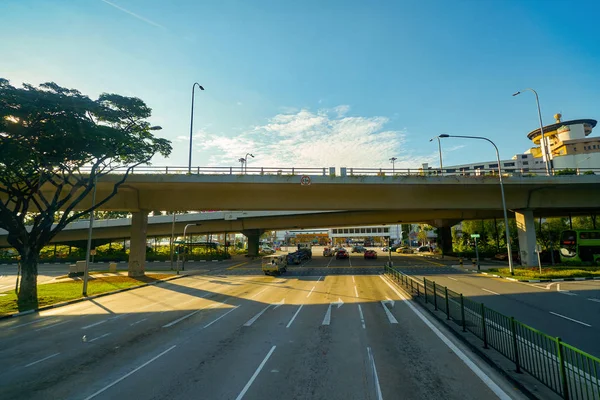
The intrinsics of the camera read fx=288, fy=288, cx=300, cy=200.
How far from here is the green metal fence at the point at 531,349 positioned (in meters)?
5.74

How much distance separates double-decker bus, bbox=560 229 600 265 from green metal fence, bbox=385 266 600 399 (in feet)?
105

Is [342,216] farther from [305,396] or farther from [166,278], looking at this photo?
[305,396]

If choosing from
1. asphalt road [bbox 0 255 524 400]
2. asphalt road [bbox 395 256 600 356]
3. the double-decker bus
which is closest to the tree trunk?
asphalt road [bbox 0 255 524 400]

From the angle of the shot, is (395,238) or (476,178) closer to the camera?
(476,178)

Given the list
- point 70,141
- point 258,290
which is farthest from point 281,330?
point 70,141

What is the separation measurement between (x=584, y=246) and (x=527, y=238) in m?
8.88

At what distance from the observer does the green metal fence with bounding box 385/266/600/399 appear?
574cm

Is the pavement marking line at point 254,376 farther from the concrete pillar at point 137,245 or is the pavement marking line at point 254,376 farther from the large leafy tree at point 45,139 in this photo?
the concrete pillar at point 137,245

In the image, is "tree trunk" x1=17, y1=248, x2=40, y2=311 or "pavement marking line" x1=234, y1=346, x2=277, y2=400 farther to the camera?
"tree trunk" x1=17, y1=248, x2=40, y2=311

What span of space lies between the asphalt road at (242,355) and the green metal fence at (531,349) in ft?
3.06

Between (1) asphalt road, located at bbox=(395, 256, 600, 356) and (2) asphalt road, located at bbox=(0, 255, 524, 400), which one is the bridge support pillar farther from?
(2) asphalt road, located at bbox=(0, 255, 524, 400)

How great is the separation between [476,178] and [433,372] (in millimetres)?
26618

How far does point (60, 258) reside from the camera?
5909 cm

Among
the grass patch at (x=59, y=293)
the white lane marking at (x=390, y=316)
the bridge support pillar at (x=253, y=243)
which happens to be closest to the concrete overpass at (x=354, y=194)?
the grass patch at (x=59, y=293)
